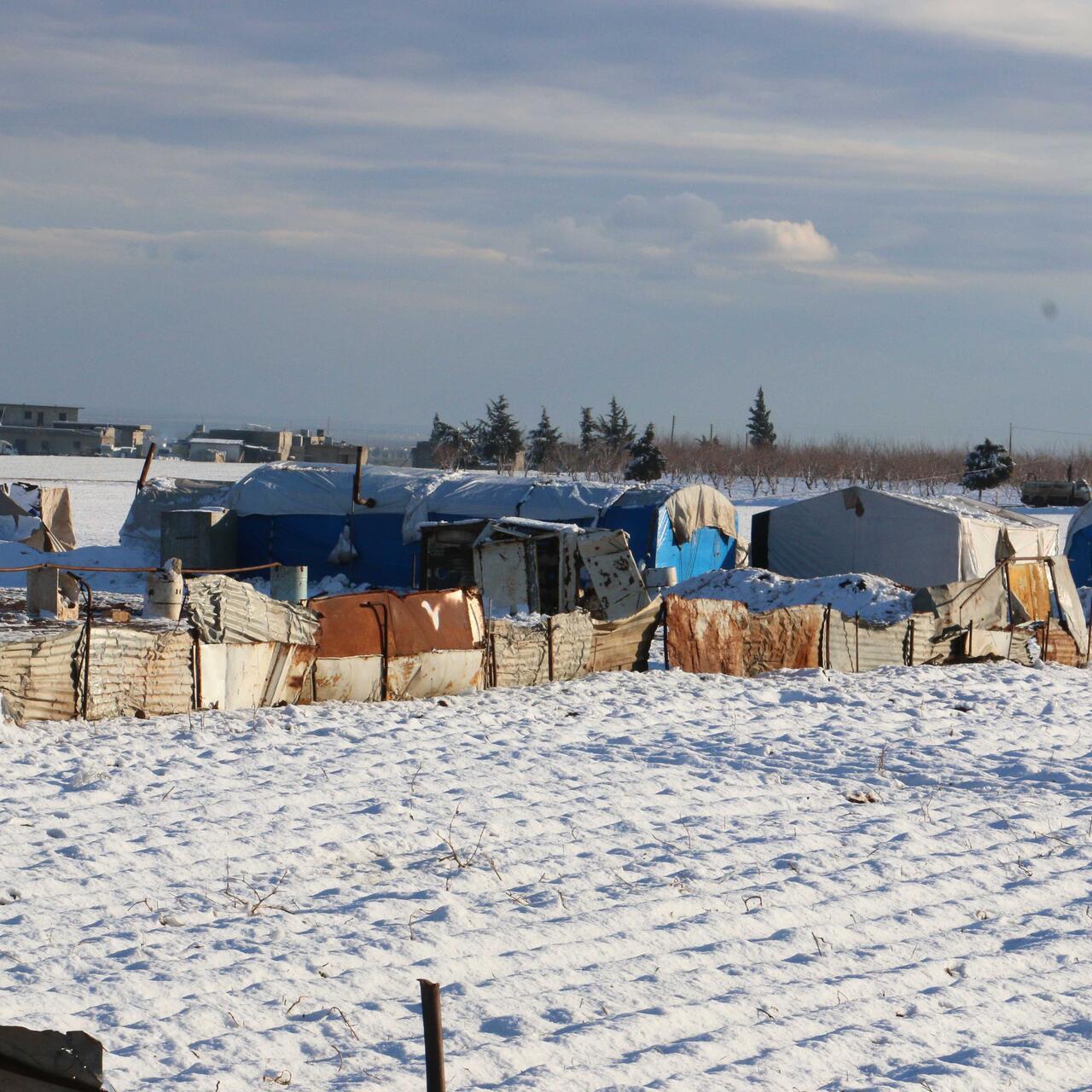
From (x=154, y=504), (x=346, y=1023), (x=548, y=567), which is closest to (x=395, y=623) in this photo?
(x=346, y=1023)

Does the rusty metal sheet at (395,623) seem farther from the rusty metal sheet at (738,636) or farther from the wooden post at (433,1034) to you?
the wooden post at (433,1034)

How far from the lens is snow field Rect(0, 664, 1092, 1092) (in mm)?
5297

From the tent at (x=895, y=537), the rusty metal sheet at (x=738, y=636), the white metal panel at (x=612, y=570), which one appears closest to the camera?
the rusty metal sheet at (x=738, y=636)

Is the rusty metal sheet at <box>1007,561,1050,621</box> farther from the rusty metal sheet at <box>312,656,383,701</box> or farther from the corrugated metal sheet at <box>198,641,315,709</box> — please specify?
the corrugated metal sheet at <box>198,641,315,709</box>

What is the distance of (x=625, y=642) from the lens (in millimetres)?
15641

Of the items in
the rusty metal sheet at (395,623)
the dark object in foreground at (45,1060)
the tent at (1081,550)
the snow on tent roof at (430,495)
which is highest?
the snow on tent roof at (430,495)

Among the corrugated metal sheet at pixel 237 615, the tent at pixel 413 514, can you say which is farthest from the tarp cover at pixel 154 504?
the corrugated metal sheet at pixel 237 615

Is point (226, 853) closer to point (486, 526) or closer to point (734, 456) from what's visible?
point (486, 526)

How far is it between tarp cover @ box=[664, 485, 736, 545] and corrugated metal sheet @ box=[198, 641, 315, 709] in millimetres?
13176

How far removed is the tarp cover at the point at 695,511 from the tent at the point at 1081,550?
28.0 ft

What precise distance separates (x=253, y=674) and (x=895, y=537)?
53.9 feet

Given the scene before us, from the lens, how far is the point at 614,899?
717cm

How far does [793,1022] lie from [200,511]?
23767 millimetres

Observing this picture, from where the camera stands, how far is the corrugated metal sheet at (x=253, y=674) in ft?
40.8
